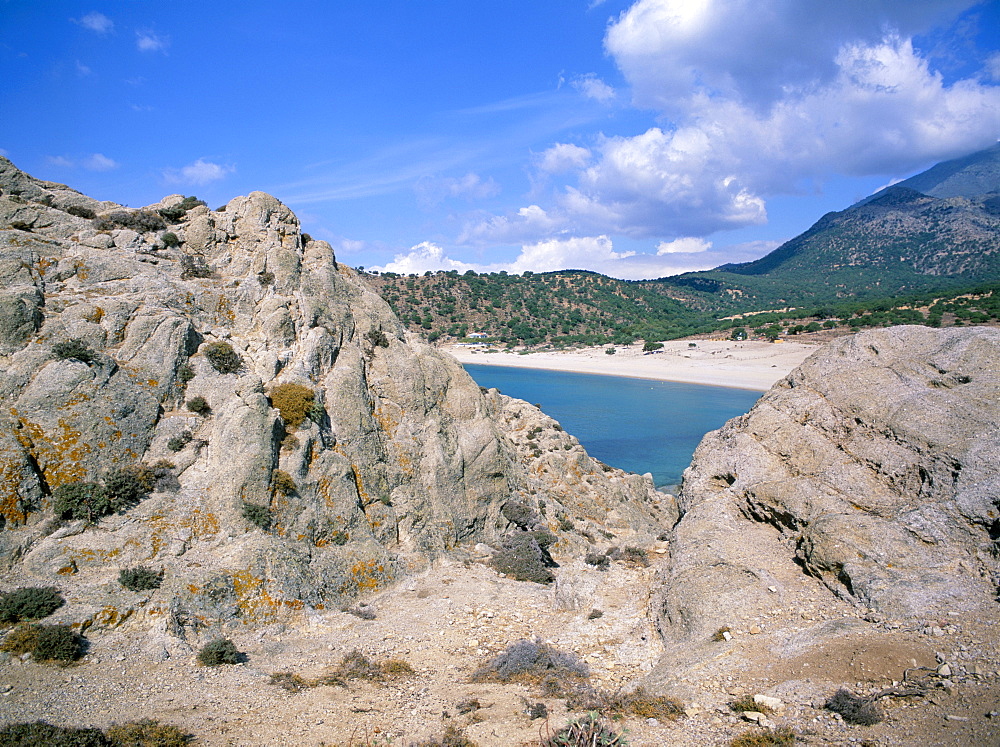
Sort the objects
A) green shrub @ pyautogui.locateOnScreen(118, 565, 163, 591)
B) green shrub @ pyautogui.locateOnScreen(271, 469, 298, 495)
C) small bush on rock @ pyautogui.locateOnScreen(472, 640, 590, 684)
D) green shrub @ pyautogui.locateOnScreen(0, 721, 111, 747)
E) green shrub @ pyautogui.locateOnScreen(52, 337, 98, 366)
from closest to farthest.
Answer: green shrub @ pyautogui.locateOnScreen(0, 721, 111, 747), small bush on rock @ pyautogui.locateOnScreen(472, 640, 590, 684), green shrub @ pyautogui.locateOnScreen(118, 565, 163, 591), green shrub @ pyautogui.locateOnScreen(52, 337, 98, 366), green shrub @ pyautogui.locateOnScreen(271, 469, 298, 495)

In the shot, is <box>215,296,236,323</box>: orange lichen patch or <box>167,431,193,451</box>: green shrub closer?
<box>167,431,193,451</box>: green shrub

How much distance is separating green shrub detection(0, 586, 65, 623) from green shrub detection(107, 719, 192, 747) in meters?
3.40

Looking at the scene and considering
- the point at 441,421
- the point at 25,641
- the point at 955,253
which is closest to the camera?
the point at 25,641

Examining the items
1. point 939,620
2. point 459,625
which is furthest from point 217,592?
point 939,620

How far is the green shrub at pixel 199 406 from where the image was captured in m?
13.7

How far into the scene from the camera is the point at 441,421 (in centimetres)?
1791

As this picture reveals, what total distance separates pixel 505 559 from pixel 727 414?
4993cm

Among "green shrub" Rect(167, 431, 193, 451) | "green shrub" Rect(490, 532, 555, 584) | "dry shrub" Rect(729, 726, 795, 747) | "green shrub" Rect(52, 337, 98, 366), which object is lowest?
"green shrub" Rect(490, 532, 555, 584)

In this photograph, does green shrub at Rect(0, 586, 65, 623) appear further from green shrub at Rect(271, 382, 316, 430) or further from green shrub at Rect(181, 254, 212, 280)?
green shrub at Rect(181, 254, 212, 280)

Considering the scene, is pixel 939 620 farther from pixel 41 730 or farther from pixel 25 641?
pixel 25 641

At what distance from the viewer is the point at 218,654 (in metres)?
9.34

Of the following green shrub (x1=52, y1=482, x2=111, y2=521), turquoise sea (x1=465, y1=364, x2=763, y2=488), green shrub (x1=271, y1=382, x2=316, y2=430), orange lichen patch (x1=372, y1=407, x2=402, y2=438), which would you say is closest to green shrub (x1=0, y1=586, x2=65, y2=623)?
green shrub (x1=52, y1=482, x2=111, y2=521)

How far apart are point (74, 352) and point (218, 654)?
309 inches

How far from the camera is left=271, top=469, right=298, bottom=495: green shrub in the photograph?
13023 millimetres
